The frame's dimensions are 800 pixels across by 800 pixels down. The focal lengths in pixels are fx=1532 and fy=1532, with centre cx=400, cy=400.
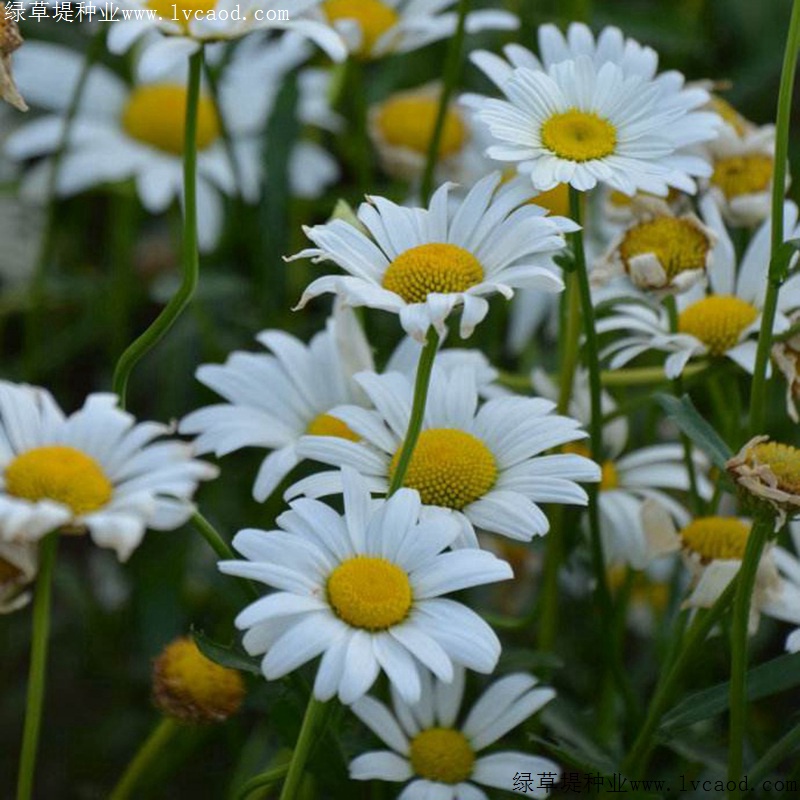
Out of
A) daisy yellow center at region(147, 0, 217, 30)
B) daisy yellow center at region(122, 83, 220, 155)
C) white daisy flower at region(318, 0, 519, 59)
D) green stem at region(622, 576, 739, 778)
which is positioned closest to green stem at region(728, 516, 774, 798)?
green stem at region(622, 576, 739, 778)

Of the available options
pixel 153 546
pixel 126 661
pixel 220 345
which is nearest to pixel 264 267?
pixel 220 345

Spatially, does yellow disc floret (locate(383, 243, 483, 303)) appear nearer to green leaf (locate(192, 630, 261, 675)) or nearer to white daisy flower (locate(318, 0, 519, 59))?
green leaf (locate(192, 630, 261, 675))

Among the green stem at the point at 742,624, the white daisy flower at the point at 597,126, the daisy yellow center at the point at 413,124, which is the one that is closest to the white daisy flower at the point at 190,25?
the white daisy flower at the point at 597,126

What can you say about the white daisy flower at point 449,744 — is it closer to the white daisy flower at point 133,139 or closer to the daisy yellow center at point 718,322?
the daisy yellow center at point 718,322

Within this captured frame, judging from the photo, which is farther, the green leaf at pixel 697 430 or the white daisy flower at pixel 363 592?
the green leaf at pixel 697 430

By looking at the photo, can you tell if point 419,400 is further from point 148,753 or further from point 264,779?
point 148,753

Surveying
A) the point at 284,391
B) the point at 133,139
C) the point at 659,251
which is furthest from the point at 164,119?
the point at 659,251
